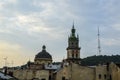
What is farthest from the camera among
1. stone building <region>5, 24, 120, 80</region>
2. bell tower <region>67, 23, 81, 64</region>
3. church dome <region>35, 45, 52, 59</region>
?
church dome <region>35, 45, 52, 59</region>

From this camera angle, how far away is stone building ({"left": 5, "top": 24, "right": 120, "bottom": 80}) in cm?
6856

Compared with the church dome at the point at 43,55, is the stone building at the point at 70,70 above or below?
below

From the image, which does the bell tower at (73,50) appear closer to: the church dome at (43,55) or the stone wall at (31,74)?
the church dome at (43,55)

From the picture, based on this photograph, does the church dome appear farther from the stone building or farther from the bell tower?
the bell tower

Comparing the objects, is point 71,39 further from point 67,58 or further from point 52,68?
point 52,68

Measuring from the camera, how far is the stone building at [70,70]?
68562 millimetres

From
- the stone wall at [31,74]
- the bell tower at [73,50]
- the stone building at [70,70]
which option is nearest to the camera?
the stone building at [70,70]

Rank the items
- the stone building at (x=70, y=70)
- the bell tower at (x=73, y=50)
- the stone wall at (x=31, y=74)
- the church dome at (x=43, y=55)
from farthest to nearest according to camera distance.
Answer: the church dome at (x=43, y=55) → the bell tower at (x=73, y=50) → the stone wall at (x=31, y=74) → the stone building at (x=70, y=70)

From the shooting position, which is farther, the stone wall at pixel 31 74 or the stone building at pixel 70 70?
the stone wall at pixel 31 74

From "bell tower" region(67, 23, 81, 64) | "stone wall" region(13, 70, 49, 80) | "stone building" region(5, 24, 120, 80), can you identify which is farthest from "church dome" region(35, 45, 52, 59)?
"stone wall" region(13, 70, 49, 80)

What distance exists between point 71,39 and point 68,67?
37.1m

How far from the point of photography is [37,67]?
298 feet

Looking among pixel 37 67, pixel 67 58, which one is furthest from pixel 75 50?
pixel 37 67

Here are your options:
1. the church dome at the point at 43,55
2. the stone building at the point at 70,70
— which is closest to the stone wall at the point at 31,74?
the stone building at the point at 70,70
